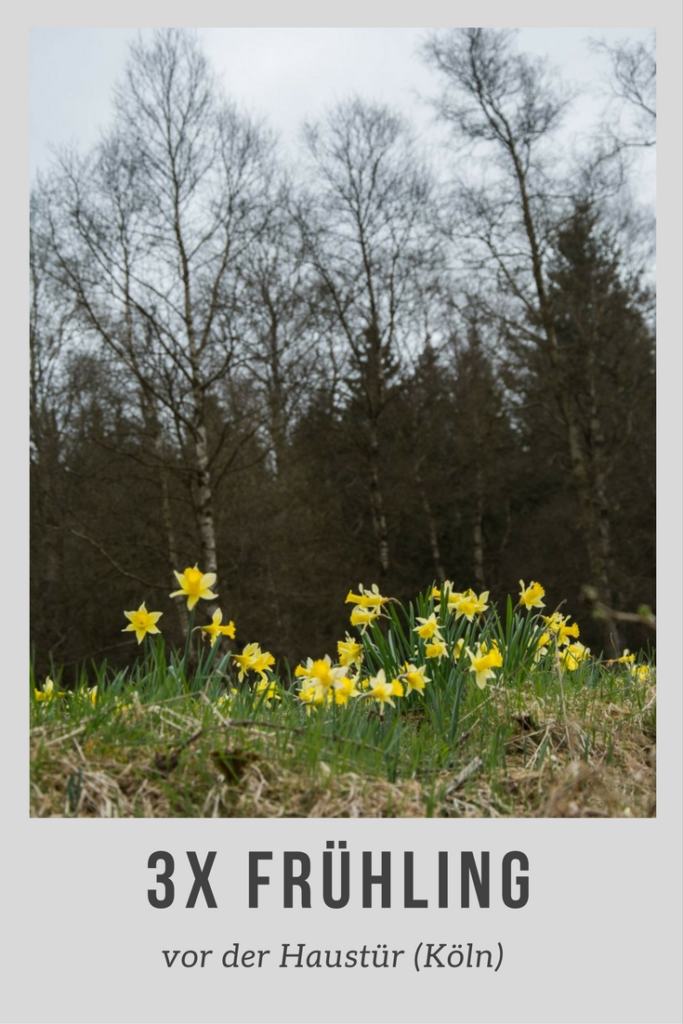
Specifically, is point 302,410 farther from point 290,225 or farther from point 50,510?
point 50,510

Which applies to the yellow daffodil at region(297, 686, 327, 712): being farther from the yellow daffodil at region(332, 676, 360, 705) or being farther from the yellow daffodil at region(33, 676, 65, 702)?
the yellow daffodil at region(33, 676, 65, 702)

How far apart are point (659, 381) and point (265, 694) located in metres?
1.53

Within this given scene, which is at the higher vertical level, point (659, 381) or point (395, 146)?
point (395, 146)

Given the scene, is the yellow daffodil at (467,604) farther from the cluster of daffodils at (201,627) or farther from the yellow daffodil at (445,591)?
the cluster of daffodils at (201,627)

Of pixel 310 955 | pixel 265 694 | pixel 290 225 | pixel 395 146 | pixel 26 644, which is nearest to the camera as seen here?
pixel 310 955

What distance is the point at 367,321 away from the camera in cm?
1659

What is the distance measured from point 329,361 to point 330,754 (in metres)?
15.2

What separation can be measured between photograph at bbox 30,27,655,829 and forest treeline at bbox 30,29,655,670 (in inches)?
2.8

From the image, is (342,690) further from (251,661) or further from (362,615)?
(251,661)

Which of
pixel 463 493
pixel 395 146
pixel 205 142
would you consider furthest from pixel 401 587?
pixel 205 142

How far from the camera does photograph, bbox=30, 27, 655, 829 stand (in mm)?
2270

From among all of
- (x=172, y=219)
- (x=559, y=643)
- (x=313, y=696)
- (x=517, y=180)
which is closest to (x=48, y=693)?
(x=313, y=696)

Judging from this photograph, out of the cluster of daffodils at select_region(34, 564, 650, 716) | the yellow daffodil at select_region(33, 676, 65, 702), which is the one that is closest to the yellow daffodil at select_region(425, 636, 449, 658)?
the cluster of daffodils at select_region(34, 564, 650, 716)

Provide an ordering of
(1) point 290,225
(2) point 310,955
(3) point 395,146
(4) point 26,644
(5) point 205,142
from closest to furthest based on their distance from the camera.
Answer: (2) point 310,955, (4) point 26,644, (5) point 205,142, (1) point 290,225, (3) point 395,146
